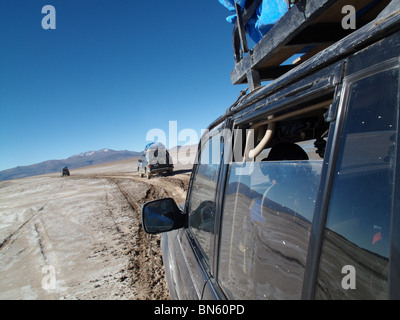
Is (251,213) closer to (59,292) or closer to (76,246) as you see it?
(59,292)

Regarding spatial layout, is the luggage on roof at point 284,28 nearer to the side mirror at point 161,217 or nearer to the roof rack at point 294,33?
the roof rack at point 294,33

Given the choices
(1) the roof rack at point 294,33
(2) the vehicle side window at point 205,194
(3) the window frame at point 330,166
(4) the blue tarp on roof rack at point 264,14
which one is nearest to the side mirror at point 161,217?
(2) the vehicle side window at point 205,194

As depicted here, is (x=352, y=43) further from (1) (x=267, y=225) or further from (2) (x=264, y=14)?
(2) (x=264, y=14)

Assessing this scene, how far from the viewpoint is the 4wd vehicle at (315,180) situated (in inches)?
21.0

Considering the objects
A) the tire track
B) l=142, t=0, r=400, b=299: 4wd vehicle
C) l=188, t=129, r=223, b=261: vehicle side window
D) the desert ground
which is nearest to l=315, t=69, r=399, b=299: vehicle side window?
l=142, t=0, r=400, b=299: 4wd vehicle

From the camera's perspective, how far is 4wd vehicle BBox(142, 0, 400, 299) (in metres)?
0.53

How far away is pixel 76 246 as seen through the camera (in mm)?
5160

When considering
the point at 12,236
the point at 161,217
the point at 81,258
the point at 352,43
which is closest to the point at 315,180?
the point at 352,43

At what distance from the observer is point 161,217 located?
196 cm

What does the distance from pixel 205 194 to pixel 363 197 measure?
1178 mm

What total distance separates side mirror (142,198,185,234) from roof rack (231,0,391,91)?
1.24m

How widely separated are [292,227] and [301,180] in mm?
175

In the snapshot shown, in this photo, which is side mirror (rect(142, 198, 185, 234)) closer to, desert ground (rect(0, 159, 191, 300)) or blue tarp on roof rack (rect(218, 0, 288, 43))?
blue tarp on roof rack (rect(218, 0, 288, 43))
